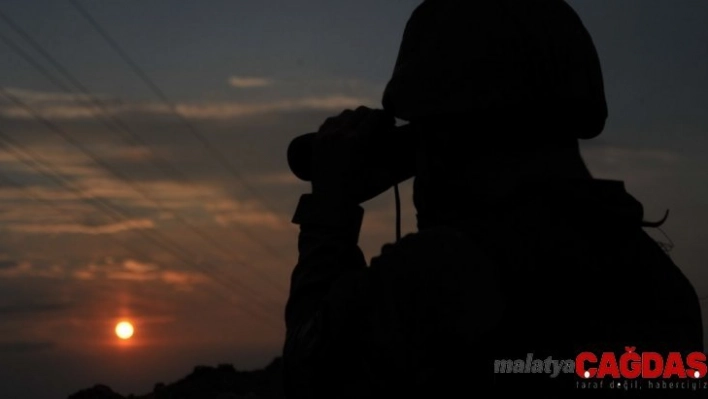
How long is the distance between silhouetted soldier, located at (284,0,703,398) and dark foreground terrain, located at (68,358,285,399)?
21.2 feet

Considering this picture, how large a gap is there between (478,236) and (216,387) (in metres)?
7.88

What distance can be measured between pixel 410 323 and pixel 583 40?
1.23 m

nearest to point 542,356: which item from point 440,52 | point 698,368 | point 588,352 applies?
point 588,352

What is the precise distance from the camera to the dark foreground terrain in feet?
32.7

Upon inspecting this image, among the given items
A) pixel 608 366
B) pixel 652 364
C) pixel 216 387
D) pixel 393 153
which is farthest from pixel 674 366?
pixel 216 387

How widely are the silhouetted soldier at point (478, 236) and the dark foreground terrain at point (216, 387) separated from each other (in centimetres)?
647

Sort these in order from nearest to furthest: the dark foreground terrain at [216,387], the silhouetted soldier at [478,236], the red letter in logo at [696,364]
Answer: the silhouetted soldier at [478,236] < the red letter in logo at [696,364] < the dark foreground terrain at [216,387]

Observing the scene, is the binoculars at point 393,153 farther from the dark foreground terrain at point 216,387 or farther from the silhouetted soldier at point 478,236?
the dark foreground terrain at point 216,387

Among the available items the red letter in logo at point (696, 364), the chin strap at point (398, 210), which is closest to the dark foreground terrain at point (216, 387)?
the chin strap at point (398, 210)

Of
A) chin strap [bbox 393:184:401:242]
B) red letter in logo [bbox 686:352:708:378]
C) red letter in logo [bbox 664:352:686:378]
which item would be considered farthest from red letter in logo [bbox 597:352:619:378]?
chin strap [bbox 393:184:401:242]

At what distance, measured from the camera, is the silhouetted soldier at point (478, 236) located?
9.40 ft

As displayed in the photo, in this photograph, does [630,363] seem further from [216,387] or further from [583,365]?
[216,387]

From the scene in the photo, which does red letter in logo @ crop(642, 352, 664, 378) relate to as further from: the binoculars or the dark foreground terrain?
the dark foreground terrain

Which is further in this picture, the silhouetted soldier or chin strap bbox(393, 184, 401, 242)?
chin strap bbox(393, 184, 401, 242)
